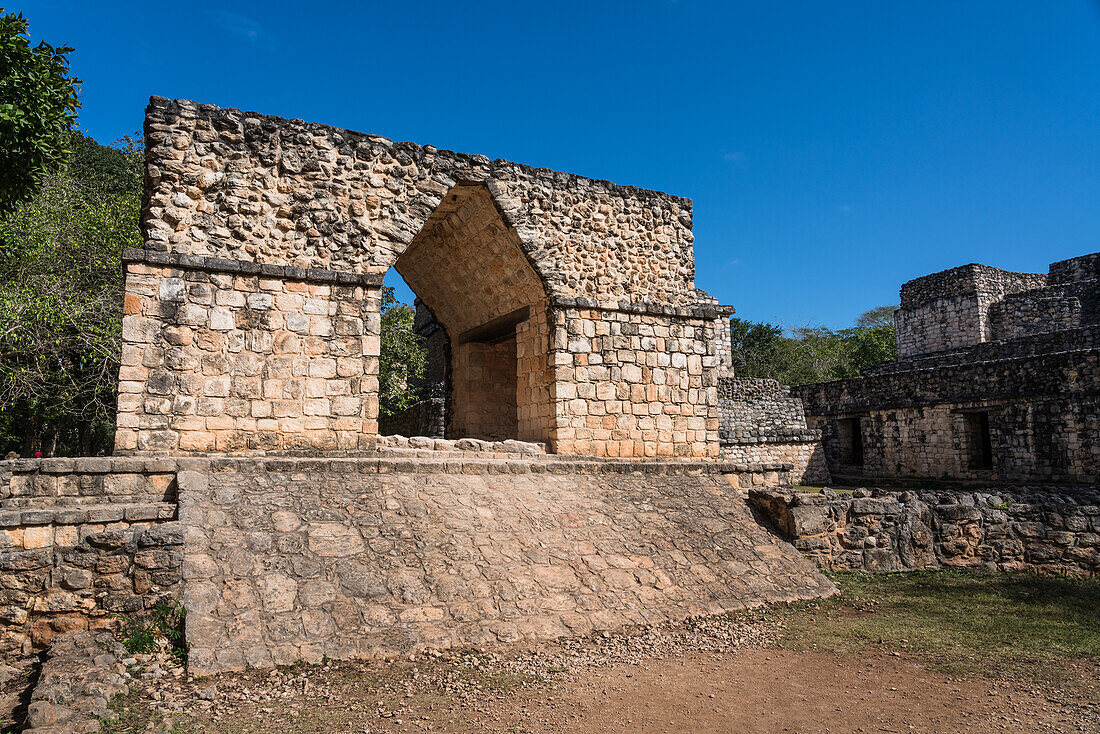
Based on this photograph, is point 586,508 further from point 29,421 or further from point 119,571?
point 29,421

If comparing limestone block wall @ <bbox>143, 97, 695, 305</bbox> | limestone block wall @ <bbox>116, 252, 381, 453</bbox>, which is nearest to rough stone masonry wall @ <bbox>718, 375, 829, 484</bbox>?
limestone block wall @ <bbox>143, 97, 695, 305</bbox>

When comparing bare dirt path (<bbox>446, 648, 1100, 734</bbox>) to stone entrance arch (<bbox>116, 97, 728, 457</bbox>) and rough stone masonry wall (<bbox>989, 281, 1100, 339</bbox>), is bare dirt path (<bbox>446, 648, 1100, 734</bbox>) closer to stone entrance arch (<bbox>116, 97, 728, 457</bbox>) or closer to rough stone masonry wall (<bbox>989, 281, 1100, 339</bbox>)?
stone entrance arch (<bbox>116, 97, 728, 457</bbox>)

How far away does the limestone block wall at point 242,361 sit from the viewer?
7574 millimetres

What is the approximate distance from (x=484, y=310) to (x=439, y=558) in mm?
6582

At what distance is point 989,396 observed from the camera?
17.6 m

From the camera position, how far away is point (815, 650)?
529 cm

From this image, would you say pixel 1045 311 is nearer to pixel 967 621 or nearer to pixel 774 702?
pixel 967 621

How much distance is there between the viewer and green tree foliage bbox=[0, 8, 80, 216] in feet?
26.4

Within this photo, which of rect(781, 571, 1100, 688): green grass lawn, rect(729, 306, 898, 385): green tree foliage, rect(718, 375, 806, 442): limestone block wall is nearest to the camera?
rect(781, 571, 1100, 688): green grass lawn

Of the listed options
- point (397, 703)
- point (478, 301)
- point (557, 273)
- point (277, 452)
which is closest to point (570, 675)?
point (397, 703)

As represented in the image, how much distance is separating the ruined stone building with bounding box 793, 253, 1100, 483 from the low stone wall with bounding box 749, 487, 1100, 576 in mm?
9236

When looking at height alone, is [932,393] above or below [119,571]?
above

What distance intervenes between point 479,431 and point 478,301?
2.59 meters

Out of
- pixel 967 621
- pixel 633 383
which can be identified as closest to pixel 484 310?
pixel 633 383
